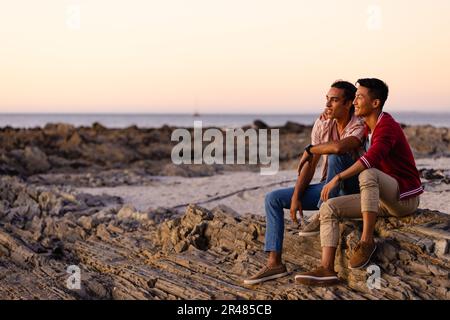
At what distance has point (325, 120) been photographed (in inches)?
220

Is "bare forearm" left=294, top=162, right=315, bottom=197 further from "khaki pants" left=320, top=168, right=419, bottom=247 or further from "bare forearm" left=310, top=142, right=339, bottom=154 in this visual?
"khaki pants" left=320, top=168, right=419, bottom=247

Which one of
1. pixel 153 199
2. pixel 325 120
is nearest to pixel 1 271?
pixel 325 120

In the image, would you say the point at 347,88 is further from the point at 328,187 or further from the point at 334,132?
the point at 328,187

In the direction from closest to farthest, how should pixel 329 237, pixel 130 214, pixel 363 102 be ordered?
1. pixel 329 237
2. pixel 363 102
3. pixel 130 214

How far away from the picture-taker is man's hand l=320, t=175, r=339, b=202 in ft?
16.9

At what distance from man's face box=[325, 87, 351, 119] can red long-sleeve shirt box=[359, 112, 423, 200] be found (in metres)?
0.34

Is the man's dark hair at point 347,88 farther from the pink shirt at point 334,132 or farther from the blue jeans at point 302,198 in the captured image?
the blue jeans at point 302,198

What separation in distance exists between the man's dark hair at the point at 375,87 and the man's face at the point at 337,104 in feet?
0.73

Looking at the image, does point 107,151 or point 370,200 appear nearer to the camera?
point 370,200

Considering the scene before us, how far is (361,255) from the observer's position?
510 cm

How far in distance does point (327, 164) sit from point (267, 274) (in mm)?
1184

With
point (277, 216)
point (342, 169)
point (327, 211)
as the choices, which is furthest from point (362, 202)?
point (277, 216)

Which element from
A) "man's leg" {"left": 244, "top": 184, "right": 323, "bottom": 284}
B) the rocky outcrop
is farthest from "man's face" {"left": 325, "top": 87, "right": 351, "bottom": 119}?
the rocky outcrop
